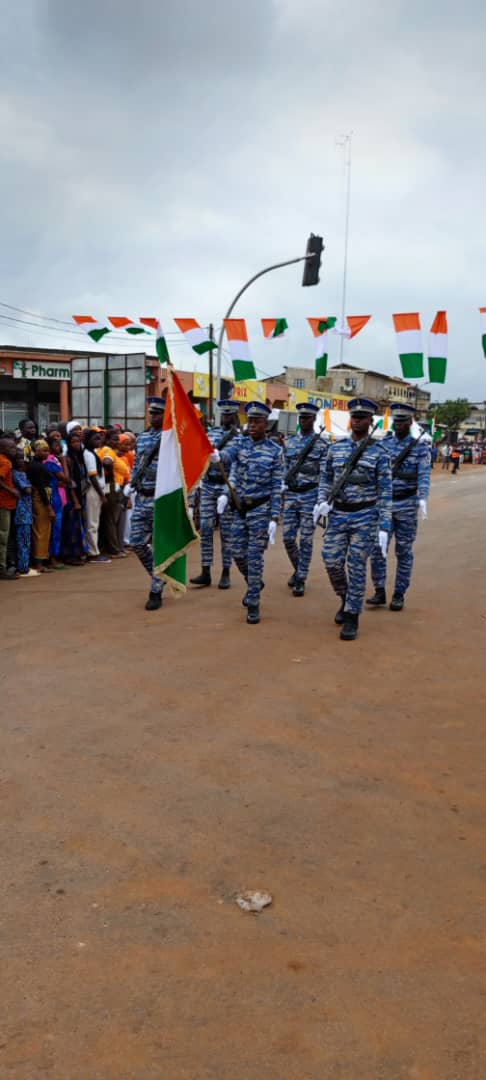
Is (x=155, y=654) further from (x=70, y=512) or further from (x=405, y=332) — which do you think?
(x=405, y=332)

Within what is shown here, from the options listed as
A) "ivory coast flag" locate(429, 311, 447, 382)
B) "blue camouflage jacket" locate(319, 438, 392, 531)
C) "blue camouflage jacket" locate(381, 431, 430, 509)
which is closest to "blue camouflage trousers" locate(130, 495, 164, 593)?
"blue camouflage jacket" locate(319, 438, 392, 531)

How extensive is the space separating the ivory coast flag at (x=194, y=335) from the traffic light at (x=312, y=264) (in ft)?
11.7

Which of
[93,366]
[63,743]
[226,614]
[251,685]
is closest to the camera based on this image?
[63,743]

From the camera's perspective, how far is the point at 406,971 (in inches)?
92.4

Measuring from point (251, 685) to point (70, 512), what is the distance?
5024 mm

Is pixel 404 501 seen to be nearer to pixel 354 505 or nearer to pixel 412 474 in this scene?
pixel 412 474

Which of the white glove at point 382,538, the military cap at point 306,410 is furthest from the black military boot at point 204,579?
the white glove at point 382,538

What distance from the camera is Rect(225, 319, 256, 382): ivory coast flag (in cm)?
1228

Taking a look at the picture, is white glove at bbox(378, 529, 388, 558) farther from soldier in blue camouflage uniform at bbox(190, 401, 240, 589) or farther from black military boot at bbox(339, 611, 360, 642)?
soldier in blue camouflage uniform at bbox(190, 401, 240, 589)

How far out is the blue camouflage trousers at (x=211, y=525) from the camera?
25.9 feet

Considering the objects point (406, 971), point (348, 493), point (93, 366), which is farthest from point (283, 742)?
point (93, 366)

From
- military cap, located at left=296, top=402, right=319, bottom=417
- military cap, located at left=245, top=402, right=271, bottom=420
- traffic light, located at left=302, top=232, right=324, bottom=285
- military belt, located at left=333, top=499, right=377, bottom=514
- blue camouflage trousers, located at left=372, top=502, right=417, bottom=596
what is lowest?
blue camouflage trousers, located at left=372, top=502, right=417, bottom=596

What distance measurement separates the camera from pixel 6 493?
26.5 ft

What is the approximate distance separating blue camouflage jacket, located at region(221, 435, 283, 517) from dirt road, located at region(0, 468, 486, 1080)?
155 centimetres
